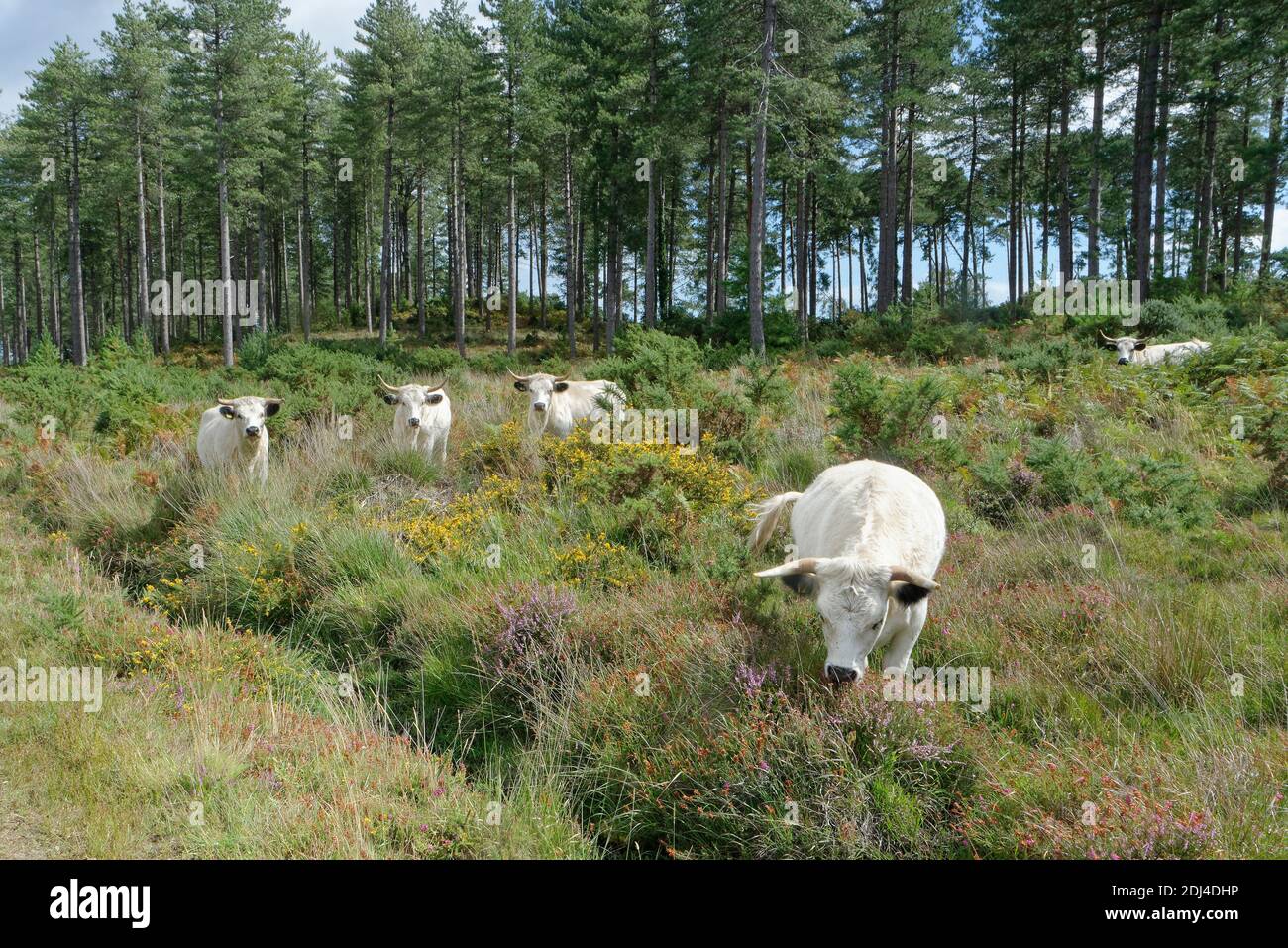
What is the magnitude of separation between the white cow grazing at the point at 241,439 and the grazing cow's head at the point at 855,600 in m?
7.75

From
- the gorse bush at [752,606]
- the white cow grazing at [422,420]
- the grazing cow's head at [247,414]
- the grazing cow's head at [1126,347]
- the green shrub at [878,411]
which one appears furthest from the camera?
the grazing cow's head at [1126,347]

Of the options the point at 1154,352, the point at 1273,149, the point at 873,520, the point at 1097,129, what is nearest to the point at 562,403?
the point at 873,520

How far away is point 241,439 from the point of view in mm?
9539

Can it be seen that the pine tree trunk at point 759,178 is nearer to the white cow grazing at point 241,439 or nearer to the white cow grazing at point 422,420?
the white cow grazing at point 422,420

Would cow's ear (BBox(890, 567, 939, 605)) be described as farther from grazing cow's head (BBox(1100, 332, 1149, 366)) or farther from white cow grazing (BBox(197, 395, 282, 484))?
grazing cow's head (BBox(1100, 332, 1149, 366))

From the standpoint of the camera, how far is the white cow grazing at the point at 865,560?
377 centimetres

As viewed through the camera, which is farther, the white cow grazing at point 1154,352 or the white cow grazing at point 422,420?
the white cow grazing at point 1154,352

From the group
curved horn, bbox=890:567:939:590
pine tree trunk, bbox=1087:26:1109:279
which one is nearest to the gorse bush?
curved horn, bbox=890:567:939:590

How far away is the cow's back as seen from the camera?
4.30 m

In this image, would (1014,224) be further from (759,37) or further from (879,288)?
(759,37)

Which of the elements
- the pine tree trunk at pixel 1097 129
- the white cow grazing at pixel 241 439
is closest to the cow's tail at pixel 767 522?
the white cow grazing at pixel 241 439

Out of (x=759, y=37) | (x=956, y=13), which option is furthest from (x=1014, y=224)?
(x=759, y=37)

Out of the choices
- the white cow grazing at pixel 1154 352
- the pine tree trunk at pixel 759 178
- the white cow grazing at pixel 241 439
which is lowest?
the white cow grazing at pixel 241 439

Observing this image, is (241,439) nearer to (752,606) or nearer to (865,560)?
(752,606)
